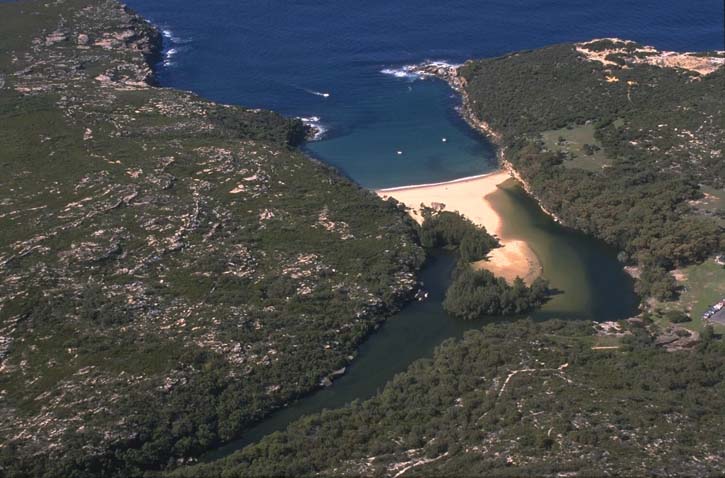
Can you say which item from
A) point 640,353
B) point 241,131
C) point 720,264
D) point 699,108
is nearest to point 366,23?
point 241,131

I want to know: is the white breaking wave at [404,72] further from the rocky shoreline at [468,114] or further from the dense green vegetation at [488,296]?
the dense green vegetation at [488,296]

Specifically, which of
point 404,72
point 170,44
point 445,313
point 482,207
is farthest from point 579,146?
point 170,44

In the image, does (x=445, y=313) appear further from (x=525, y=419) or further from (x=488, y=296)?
(x=525, y=419)

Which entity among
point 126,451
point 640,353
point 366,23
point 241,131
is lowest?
point 126,451

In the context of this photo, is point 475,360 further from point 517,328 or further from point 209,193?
point 209,193

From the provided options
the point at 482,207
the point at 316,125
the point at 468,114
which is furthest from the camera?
the point at 468,114

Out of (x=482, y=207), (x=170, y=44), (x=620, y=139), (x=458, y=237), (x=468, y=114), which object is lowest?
(x=458, y=237)

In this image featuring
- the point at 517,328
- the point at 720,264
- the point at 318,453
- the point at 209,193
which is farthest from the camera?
the point at 209,193
